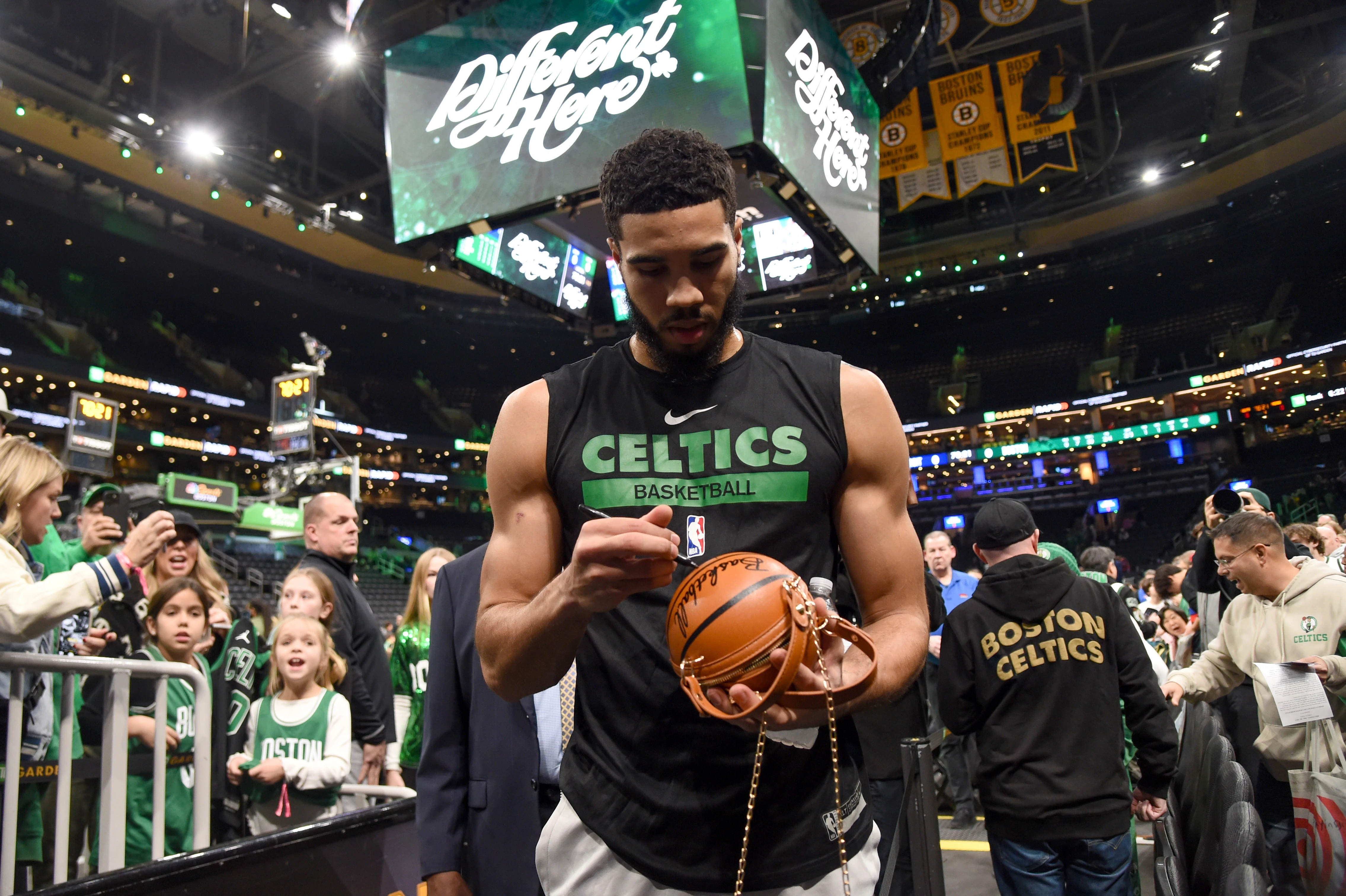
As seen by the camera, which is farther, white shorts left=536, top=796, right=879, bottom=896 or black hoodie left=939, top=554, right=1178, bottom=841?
black hoodie left=939, top=554, right=1178, bottom=841

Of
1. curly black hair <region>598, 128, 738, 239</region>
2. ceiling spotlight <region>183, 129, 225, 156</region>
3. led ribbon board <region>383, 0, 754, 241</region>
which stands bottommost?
curly black hair <region>598, 128, 738, 239</region>

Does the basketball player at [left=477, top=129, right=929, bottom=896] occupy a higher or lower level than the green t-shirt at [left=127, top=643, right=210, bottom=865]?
higher

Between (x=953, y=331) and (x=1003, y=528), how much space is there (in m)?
33.8

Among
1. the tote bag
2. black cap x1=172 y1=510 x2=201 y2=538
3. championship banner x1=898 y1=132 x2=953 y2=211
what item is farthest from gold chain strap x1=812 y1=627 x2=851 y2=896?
championship banner x1=898 y1=132 x2=953 y2=211

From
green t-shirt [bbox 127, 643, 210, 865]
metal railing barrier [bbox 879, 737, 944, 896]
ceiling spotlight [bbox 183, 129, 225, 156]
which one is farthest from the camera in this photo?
ceiling spotlight [bbox 183, 129, 225, 156]

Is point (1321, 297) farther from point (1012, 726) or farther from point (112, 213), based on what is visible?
point (112, 213)

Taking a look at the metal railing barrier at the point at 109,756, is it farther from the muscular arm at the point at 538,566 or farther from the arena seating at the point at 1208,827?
the arena seating at the point at 1208,827

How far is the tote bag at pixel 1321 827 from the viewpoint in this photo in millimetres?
2867

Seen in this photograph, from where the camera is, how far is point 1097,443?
30438 millimetres

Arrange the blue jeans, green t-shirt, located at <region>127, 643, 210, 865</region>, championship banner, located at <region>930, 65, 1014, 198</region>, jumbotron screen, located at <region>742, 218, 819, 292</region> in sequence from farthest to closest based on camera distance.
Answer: championship banner, located at <region>930, 65, 1014, 198</region> < jumbotron screen, located at <region>742, 218, 819, 292</region> < green t-shirt, located at <region>127, 643, 210, 865</region> < the blue jeans

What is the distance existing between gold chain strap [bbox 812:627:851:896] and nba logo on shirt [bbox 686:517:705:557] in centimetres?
27

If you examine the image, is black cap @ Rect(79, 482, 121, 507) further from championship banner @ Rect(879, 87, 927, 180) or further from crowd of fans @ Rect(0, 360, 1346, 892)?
championship banner @ Rect(879, 87, 927, 180)

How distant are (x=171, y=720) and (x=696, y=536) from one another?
143 inches

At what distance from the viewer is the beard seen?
5.21 feet
